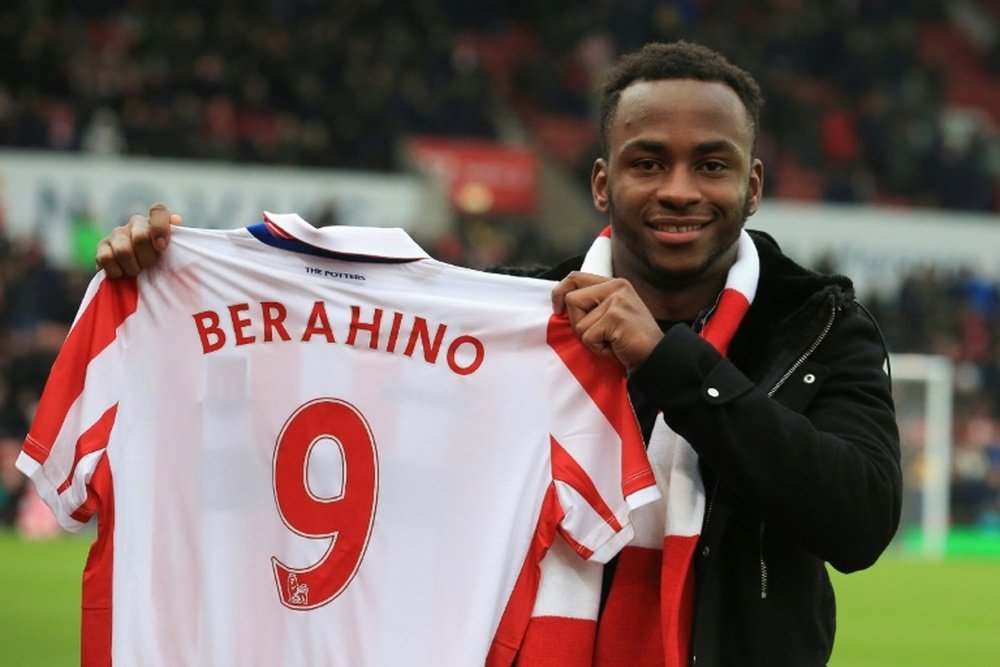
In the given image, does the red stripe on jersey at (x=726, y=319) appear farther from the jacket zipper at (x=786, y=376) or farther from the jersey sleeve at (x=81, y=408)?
the jersey sleeve at (x=81, y=408)

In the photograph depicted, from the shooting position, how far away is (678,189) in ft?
11.1

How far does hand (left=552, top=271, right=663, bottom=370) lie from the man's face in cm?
14

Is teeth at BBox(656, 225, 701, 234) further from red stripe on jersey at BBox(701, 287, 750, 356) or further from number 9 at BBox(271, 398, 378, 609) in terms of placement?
number 9 at BBox(271, 398, 378, 609)

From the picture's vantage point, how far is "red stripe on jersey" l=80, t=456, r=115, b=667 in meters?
3.60

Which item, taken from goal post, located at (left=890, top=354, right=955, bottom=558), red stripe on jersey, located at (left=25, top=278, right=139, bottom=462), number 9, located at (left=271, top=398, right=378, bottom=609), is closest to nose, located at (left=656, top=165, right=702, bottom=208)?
number 9, located at (left=271, top=398, right=378, bottom=609)

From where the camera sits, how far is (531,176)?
2022cm

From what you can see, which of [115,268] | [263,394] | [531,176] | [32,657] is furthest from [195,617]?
[531,176]

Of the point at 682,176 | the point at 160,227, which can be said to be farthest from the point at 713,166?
the point at 160,227

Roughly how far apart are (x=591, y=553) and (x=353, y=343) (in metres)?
0.72

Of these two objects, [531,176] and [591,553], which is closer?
[591,553]

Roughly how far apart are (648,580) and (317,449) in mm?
770

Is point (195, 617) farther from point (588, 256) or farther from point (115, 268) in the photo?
point (588, 256)

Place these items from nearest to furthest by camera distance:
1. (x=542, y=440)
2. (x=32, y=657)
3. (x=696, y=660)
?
(x=696, y=660)
(x=542, y=440)
(x=32, y=657)

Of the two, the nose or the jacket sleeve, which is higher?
the nose
